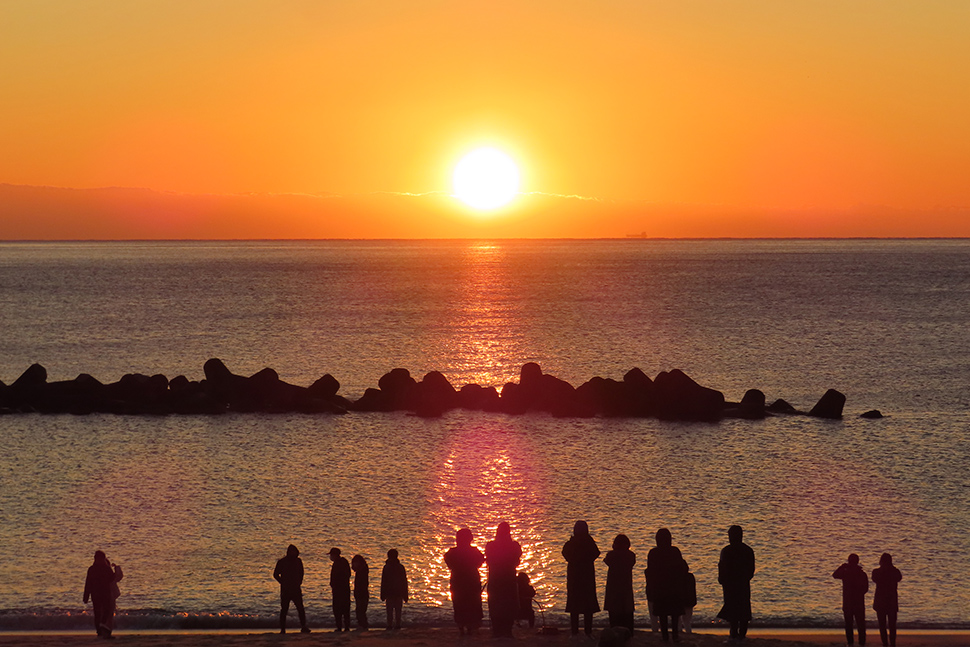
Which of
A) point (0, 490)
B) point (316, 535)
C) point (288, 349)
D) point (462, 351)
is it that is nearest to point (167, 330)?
point (288, 349)

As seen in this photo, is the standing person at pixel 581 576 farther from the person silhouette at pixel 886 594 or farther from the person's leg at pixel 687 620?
the person silhouette at pixel 886 594

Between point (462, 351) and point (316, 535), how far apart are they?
4787cm

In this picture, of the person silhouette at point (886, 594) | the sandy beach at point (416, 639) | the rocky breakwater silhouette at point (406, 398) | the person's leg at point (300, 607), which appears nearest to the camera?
the sandy beach at point (416, 639)

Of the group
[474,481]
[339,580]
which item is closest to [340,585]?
[339,580]

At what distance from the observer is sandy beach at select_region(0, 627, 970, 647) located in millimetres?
13164

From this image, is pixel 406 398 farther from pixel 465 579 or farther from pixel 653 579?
pixel 653 579

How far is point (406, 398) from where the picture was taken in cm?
4341

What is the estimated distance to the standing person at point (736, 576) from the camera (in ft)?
42.5

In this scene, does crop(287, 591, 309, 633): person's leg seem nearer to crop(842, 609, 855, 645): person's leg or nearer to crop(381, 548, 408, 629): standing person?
crop(381, 548, 408, 629): standing person

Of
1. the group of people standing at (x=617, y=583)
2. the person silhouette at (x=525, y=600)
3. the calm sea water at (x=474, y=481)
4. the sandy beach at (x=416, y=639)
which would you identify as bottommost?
the calm sea water at (x=474, y=481)

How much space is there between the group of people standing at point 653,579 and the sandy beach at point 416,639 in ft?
Answer: 1.30

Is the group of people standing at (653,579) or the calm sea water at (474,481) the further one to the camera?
the calm sea water at (474,481)

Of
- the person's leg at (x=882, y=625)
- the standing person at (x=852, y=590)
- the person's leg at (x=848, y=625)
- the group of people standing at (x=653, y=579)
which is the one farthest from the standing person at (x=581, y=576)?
the person's leg at (x=882, y=625)

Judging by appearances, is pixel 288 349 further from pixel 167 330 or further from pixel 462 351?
pixel 167 330
